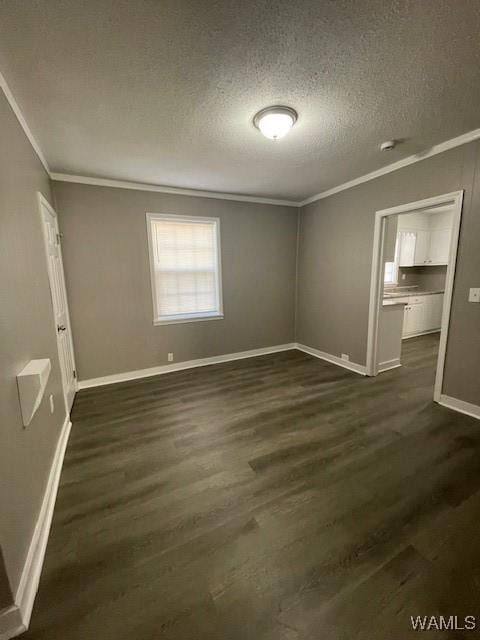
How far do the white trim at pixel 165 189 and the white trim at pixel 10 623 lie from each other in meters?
3.60

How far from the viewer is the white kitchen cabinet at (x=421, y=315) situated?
202 inches

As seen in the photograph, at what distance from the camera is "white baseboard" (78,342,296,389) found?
11.2 feet

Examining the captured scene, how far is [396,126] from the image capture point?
2125mm

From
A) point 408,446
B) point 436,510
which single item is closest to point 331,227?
point 408,446

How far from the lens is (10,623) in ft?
3.33

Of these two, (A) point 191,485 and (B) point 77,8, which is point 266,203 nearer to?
(B) point 77,8

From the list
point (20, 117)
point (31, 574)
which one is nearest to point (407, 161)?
point (20, 117)

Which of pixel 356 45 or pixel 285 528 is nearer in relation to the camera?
pixel 356 45

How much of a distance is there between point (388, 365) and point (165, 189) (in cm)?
400

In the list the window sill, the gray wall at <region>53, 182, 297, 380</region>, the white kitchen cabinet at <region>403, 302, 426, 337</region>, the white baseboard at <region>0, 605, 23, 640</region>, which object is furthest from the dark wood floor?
the white kitchen cabinet at <region>403, 302, 426, 337</region>

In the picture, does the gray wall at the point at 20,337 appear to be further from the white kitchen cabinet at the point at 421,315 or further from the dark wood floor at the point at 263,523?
the white kitchen cabinet at the point at 421,315

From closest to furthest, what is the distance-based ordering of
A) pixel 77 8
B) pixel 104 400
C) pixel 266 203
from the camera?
pixel 77 8, pixel 104 400, pixel 266 203

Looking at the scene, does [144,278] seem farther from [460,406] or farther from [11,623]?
[460,406]

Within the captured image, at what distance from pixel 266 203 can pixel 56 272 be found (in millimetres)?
3129
